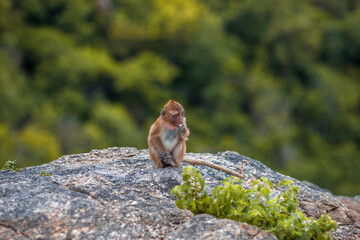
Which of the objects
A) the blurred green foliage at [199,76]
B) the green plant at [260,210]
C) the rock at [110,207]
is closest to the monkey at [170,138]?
the rock at [110,207]

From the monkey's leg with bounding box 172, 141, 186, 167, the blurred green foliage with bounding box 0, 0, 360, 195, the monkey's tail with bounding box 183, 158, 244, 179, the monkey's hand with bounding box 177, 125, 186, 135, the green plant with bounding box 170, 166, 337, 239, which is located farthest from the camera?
the blurred green foliage with bounding box 0, 0, 360, 195

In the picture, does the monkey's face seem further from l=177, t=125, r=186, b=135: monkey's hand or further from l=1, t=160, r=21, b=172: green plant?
l=1, t=160, r=21, b=172: green plant

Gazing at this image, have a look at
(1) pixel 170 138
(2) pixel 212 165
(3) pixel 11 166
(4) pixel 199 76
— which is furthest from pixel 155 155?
(4) pixel 199 76

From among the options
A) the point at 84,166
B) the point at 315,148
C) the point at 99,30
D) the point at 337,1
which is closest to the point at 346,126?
the point at 315,148

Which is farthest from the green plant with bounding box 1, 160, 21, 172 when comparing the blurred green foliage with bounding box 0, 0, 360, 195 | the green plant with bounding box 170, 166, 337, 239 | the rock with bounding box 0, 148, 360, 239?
the blurred green foliage with bounding box 0, 0, 360, 195

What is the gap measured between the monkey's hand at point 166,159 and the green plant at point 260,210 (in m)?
1.84

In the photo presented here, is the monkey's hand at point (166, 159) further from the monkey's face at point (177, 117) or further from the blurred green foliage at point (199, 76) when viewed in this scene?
the blurred green foliage at point (199, 76)

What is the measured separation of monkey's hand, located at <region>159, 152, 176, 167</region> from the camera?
967cm

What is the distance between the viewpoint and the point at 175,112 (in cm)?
961

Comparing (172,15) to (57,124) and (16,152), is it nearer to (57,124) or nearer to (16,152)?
(57,124)

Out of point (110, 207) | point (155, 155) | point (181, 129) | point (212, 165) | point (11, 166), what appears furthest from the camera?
point (212, 165)

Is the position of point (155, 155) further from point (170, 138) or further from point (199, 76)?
point (199, 76)

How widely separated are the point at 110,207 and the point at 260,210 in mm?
1954

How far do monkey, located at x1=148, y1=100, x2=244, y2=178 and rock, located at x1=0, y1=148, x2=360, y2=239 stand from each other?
0.31m
